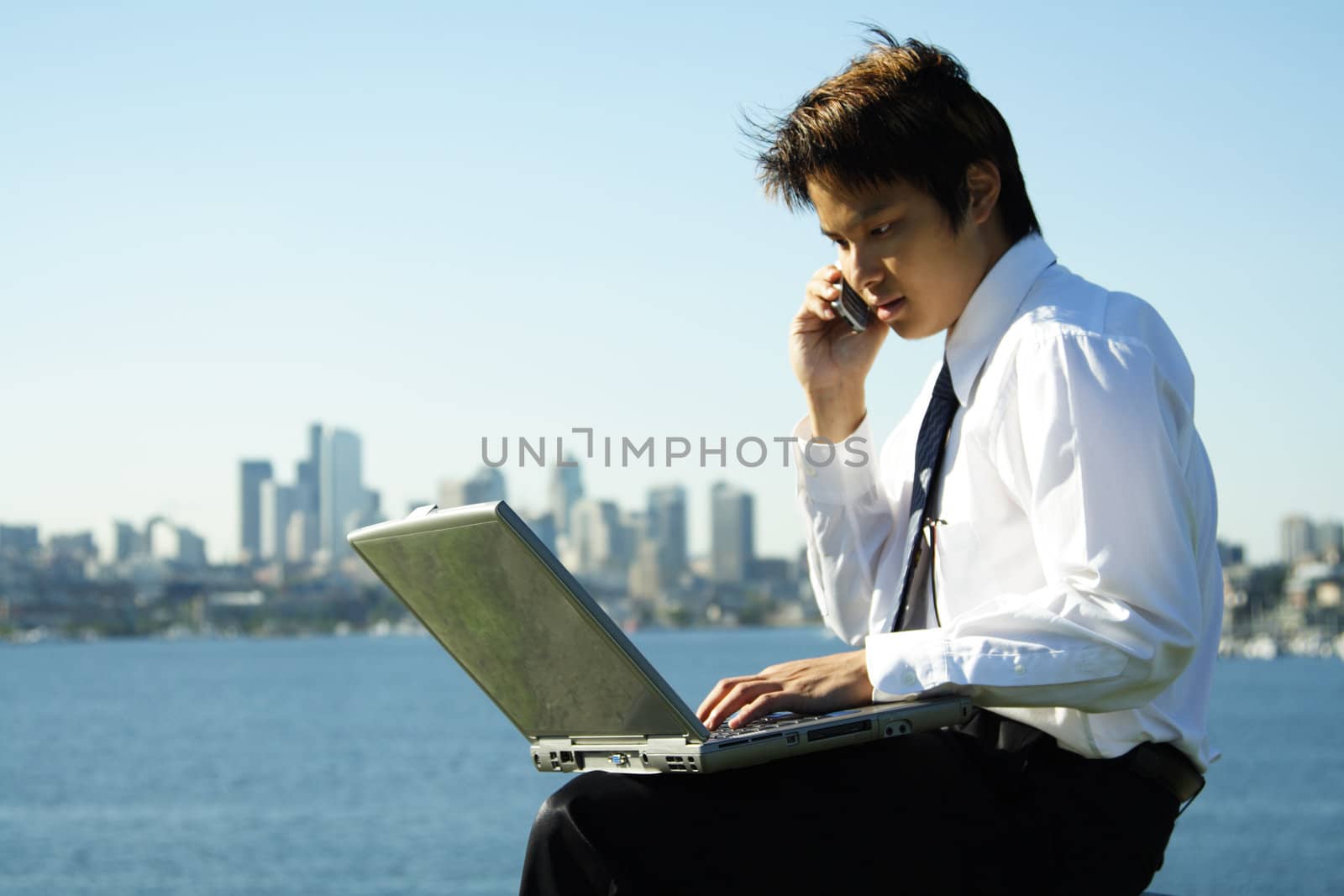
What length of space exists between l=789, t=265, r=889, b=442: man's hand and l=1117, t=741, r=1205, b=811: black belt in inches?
37.8

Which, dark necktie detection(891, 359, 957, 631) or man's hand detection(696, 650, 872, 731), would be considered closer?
man's hand detection(696, 650, 872, 731)

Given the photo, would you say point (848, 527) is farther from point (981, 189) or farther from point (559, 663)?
point (559, 663)

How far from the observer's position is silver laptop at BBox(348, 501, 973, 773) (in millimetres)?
1859

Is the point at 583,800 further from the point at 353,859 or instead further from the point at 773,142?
the point at 353,859

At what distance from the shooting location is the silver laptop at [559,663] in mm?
1859

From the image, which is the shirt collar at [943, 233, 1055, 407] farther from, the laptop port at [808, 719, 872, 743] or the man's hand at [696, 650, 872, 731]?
the laptop port at [808, 719, 872, 743]

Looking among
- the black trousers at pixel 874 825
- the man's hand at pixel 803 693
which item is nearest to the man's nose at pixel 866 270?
the man's hand at pixel 803 693

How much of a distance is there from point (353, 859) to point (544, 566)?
3929 cm

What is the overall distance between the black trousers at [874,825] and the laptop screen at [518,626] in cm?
13

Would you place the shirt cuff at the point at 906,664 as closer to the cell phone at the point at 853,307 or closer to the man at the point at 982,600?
the man at the point at 982,600

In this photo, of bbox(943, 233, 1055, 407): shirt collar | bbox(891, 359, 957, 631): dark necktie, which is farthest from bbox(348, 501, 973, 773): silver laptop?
bbox(943, 233, 1055, 407): shirt collar

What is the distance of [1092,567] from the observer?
187cm

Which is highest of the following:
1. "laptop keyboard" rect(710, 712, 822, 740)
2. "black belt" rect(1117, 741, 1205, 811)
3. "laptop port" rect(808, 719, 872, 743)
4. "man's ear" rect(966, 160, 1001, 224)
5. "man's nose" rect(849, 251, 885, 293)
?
"man's ear" rect(966, 160, 1001, 224)

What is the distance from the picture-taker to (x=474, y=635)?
2137 mm
